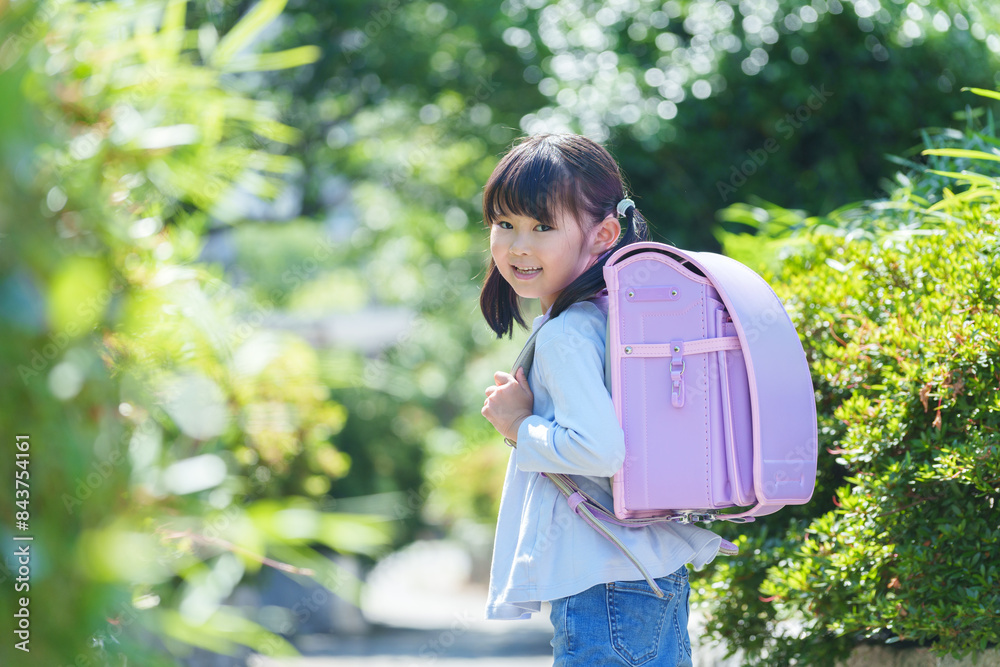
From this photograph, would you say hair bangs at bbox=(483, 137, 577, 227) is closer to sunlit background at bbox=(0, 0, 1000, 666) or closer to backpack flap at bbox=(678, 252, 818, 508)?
backpack flap at bbox=(678, 252, 818, 508)

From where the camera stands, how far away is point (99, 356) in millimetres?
1350

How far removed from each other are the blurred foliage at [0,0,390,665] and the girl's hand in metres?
0.31

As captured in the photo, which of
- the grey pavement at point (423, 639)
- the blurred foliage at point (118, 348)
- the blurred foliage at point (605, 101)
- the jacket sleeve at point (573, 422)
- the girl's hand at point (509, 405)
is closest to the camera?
the blurred foliage at point (118, 348)

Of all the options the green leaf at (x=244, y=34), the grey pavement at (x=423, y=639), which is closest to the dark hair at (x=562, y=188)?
the green leaf at (x=244, y=34)

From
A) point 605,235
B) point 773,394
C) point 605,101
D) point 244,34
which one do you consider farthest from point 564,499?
point 605,101

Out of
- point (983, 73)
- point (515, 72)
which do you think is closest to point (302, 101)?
point (515, 72)

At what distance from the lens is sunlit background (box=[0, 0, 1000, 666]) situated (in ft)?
3.78

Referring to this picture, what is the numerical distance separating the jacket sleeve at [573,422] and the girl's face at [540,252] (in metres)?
0.16

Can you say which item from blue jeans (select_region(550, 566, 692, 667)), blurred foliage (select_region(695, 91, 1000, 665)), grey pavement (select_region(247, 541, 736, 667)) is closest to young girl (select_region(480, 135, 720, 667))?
blue jeans (select_region(550, 566, 692, 667))

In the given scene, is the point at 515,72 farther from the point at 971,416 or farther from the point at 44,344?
the point at 44,344

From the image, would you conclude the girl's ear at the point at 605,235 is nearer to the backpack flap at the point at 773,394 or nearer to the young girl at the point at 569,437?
the young girl at the point at 569,437

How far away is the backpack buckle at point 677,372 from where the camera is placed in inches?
62.7

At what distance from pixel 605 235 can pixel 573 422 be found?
46 cm

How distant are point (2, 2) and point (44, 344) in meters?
0.53
